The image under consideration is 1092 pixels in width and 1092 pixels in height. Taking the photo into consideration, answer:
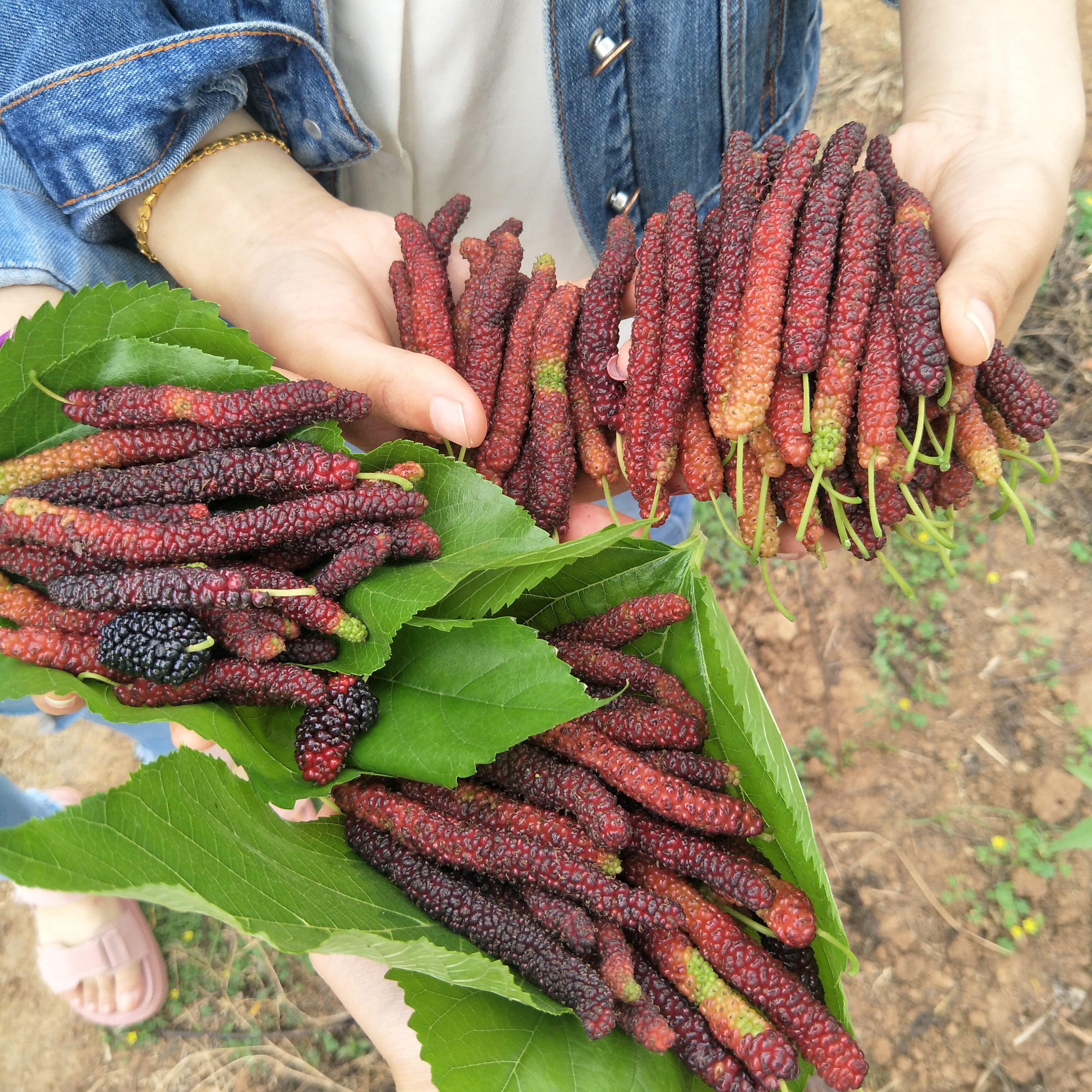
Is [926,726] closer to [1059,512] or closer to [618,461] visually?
[1059,512]

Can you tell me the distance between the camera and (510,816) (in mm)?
1276

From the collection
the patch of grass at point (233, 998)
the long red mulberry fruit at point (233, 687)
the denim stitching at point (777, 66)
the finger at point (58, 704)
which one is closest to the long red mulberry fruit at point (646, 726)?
the long red mulberry fruit at point (233, 687)

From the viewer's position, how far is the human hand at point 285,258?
5.41ft

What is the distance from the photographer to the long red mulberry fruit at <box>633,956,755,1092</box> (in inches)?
47.3

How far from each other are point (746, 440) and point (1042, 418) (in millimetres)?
506

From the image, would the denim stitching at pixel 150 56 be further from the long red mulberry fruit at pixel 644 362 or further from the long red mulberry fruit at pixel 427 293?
the long red mulberry fruit at pixel 644 362

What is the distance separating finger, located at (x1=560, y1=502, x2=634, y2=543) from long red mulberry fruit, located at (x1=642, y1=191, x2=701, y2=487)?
22 centimetres

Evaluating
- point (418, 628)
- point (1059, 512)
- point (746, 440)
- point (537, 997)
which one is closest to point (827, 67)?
point (1059, 512)

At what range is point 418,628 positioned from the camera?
4.43 ft

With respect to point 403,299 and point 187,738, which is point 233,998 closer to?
point 187,738

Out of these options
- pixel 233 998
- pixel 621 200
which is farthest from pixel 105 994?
pixel 621 200

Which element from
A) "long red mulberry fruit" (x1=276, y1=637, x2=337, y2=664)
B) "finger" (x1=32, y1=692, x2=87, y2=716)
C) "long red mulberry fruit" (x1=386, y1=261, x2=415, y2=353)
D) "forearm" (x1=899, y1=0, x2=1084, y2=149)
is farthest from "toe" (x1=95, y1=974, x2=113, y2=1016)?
"forearm" (x1=899, y1=0, x2=1084, y2=149)

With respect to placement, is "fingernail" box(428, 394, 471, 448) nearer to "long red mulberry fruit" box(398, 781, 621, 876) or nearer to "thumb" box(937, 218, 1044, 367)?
"long red mulberry fruit" box(398, 781, 621, 876)

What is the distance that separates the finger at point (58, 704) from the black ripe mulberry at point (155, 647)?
579 mm
